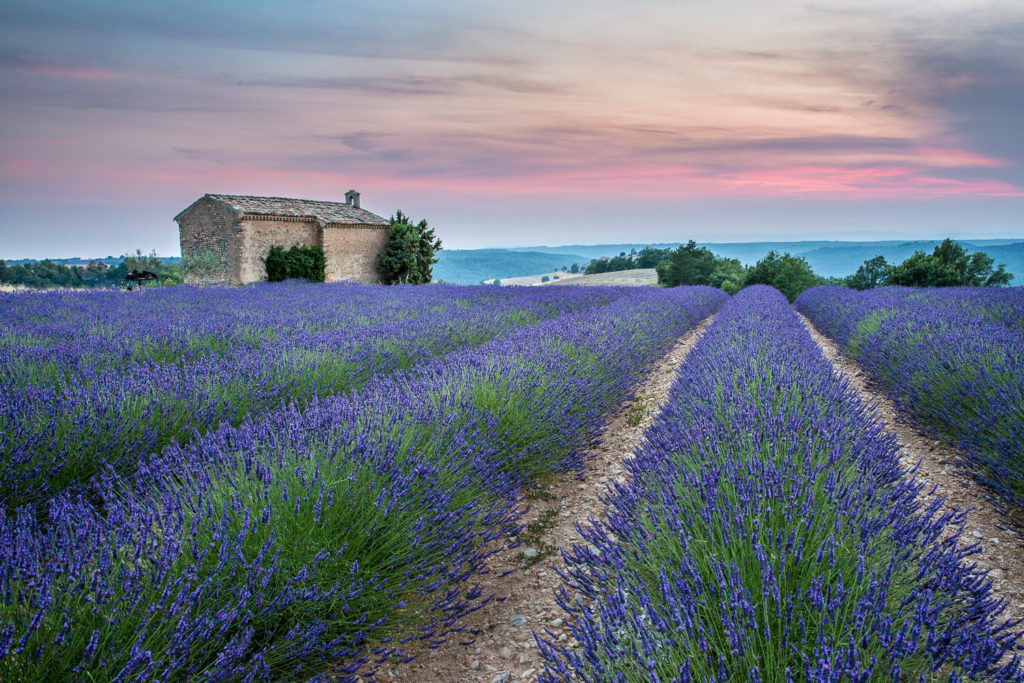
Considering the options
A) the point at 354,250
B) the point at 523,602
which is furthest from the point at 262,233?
the point at 523,602

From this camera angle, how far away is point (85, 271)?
104 ft

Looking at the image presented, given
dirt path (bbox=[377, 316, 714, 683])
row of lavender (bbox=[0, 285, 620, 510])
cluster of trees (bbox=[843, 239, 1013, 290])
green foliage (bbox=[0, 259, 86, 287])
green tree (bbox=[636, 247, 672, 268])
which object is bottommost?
dirt path (bbox=[377, 316, 714, 683])

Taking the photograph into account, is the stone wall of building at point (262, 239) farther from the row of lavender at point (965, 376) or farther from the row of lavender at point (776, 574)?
the row of lavender at point (776, 574)

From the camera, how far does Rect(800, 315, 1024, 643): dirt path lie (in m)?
2.26

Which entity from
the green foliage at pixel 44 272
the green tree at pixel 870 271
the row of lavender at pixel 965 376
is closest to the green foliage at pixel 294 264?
the green foliage at pixel 44 272

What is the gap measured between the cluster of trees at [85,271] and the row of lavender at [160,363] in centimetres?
1439

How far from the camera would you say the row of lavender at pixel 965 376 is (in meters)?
2.95

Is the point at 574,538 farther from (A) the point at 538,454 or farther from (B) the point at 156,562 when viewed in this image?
(B) the point at 156,562

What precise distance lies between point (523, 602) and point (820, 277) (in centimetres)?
3757

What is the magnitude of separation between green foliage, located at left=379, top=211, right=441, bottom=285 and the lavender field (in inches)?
794

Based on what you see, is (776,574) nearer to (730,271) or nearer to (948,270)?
(948,270)

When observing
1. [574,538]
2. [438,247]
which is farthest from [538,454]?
[438,247]

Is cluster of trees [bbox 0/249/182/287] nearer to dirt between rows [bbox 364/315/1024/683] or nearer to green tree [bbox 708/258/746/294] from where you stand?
dirt between rows [bbox 364/315/1024/683]

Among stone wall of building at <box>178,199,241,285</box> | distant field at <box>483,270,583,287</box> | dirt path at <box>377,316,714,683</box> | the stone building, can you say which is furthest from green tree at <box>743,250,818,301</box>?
dirt path at <box>377,316,714,683</box>
